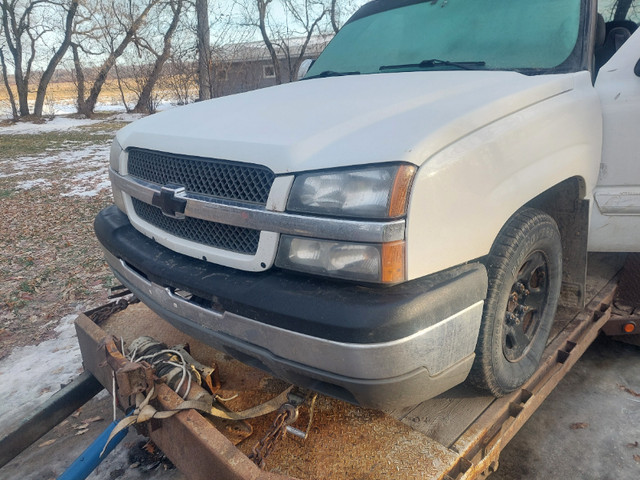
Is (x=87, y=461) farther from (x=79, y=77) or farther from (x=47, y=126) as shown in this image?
(x=79, y=77)

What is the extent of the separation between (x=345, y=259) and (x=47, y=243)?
579 cm

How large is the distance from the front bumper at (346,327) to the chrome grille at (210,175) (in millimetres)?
289

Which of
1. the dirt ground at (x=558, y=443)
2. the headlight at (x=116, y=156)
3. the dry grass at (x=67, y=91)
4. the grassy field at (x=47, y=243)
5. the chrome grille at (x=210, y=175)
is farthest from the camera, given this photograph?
the dry grass at (x=67, y=91)

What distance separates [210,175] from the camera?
196cm

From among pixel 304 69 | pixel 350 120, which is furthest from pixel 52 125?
pixel 350 120

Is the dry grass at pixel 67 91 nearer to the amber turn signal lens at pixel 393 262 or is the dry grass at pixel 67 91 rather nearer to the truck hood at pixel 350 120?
the truck hood at pixel 350 120

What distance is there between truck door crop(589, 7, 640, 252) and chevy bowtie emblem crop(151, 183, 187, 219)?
2047 millimetres

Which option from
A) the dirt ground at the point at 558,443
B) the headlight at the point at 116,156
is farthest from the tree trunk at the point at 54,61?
the dirt ground at the point at 558,443

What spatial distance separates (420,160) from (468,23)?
1.66 metres

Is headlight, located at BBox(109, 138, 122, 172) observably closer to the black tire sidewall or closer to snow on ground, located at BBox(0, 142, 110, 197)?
the black tire sidewall

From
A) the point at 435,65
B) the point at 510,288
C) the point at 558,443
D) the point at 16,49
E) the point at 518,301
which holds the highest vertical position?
the point at 16,49

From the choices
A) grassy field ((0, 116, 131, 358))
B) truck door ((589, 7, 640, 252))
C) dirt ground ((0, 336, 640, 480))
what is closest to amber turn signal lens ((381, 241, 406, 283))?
dirt ground ((0, 336, 640, 480))

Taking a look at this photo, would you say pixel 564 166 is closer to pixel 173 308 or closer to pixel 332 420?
pixel 332 420

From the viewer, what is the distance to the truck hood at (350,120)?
168 cm
